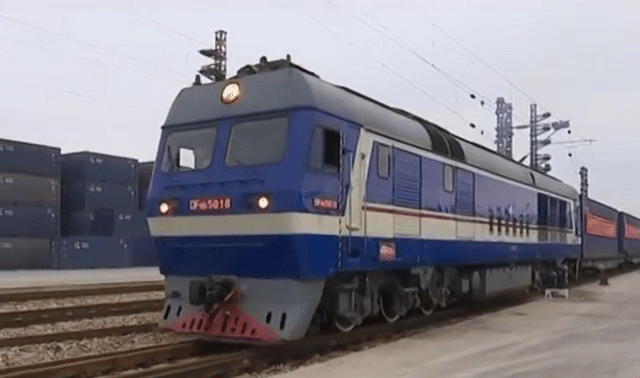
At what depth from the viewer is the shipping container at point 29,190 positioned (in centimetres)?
3406

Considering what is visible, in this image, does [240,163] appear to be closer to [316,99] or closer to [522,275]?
[316,99]

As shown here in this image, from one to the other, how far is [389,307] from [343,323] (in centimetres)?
169

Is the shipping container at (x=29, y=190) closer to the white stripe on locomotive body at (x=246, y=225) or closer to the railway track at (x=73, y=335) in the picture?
the railway track at (x=73, y=335)

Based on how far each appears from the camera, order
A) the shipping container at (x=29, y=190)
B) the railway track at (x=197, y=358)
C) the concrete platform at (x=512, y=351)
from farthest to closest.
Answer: the shipping container at (x=29, y=190), the concrete platform at (x=512, y=351), the railway track at (x=197, y=358)

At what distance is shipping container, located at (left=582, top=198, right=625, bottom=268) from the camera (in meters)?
26.1

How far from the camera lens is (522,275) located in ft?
57.4

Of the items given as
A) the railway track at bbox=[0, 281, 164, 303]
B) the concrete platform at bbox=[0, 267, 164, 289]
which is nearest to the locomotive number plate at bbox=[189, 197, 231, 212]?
the railway track at bbox=[0, 281, 164, 303]

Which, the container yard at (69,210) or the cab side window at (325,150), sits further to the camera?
the container yard at (69,210)

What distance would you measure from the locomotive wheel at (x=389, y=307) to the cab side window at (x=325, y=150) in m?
3.08

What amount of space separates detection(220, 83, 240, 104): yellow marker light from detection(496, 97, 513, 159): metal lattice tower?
3590 centimetres

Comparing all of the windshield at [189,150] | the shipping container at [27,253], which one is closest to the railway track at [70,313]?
the windshield at [189,150]

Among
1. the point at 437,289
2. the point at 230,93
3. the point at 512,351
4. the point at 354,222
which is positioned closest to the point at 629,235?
the point at 437,289

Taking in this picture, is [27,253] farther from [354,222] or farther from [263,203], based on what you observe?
[263,203]

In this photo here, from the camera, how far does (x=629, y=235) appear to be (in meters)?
41.3
